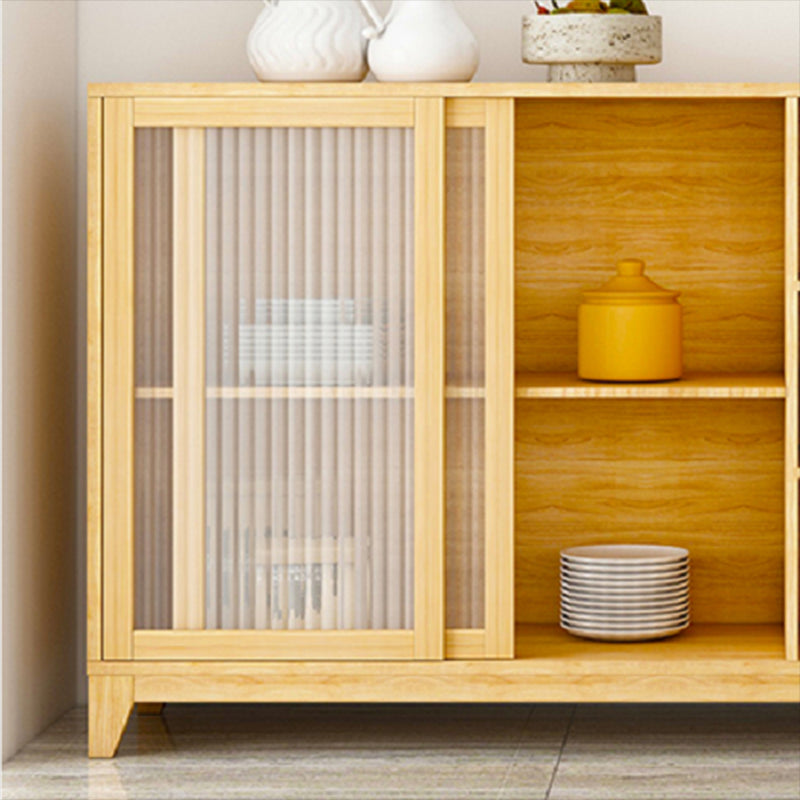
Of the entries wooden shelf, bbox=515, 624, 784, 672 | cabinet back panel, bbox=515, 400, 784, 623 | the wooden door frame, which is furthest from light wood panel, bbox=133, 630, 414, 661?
cabinet back panel, bbox=515, 400, 784, 623

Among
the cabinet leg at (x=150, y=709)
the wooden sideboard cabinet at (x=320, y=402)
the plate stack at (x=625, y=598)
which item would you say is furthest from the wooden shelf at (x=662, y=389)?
the cabinet leg at (x=150, y=709)

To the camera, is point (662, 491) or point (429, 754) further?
point (662, 491)

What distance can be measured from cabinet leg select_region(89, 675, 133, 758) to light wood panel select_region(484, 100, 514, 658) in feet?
2.12

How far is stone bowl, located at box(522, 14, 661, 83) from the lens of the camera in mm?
2666

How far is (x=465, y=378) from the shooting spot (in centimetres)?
265

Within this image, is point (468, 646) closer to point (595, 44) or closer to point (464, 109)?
point (464, 109)

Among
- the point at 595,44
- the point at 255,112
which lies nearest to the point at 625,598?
the point at 595,44

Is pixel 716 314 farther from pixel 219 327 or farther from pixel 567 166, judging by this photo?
pixel 219 327

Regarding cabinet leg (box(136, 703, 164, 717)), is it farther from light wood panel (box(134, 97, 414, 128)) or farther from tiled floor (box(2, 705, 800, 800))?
light wood panel (box(134, 97, 414, 128))

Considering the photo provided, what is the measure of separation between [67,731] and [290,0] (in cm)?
145

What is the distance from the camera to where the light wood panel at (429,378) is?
2617mm

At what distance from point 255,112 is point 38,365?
66 cm

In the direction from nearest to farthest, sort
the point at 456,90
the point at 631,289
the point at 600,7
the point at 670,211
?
the point at 456,90 < the point at 600,7 < the point at 631,289 < the point at 670,211

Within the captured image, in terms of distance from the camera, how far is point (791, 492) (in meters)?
2.62
